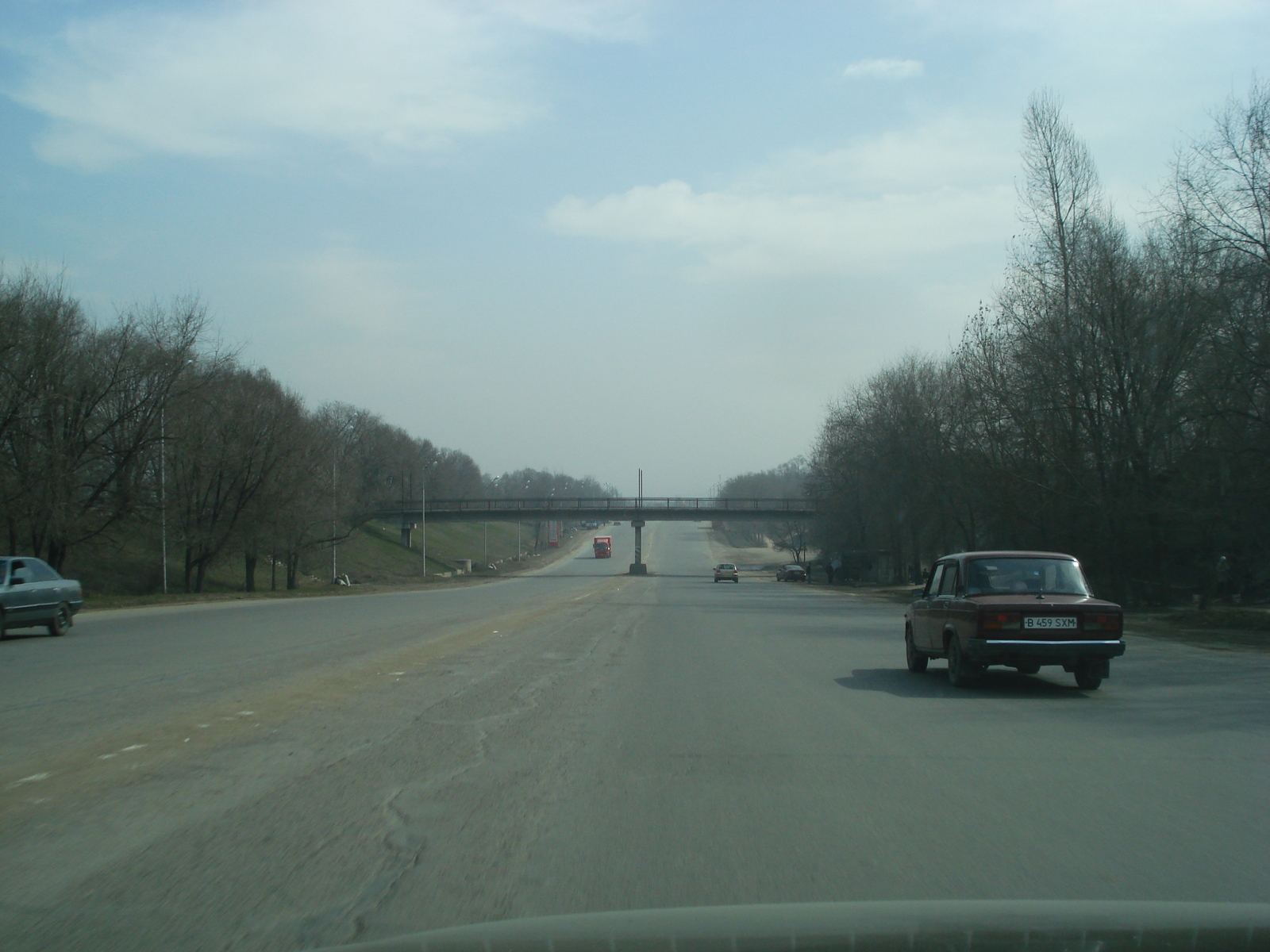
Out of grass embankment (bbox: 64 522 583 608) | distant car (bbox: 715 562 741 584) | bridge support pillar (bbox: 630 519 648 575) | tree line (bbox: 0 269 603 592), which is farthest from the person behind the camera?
bridge support pillar (bbox: 630 519 648 575)

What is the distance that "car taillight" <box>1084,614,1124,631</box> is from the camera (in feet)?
38.9

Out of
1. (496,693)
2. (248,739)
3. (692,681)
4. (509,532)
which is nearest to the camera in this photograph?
(248,739)

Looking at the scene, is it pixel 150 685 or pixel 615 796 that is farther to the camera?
pixel 150 685

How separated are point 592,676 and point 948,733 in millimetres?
5932

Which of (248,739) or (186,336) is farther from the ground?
(186,336)

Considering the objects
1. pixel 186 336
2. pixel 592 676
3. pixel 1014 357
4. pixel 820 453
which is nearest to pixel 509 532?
pixel 820 453

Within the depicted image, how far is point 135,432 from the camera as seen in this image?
43812 millimetres

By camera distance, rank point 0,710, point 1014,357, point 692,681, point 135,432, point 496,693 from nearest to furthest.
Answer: point 0,710
point 496,693
point 692,681
point 1014,357
point 135,432

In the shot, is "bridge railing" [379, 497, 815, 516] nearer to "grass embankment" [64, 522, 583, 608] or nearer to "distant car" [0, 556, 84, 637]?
"grass embankment" [64, 522, 583, 608]

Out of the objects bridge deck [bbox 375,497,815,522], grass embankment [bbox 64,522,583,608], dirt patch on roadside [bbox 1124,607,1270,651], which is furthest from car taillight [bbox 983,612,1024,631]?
bridge deck [bbox 375,497,815,522]

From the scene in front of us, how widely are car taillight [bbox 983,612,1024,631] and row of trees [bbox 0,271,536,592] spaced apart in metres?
36.9

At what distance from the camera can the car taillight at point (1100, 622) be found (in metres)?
11.9

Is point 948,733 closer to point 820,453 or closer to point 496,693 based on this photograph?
point 496,693

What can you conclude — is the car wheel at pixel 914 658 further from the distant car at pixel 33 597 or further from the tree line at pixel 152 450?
the tree line at pixel 152 450
